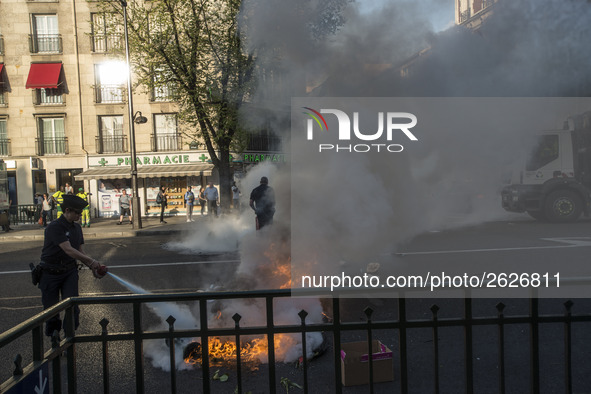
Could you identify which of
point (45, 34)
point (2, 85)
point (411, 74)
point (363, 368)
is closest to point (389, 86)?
point (411, 74)

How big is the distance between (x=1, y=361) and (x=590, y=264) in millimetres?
8457

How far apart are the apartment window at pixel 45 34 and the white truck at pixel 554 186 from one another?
22.9 metres

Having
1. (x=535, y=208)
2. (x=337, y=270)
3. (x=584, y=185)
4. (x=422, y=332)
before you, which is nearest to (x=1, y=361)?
(x=337, y=270)

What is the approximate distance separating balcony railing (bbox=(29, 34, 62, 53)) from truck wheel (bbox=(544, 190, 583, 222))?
23702mm

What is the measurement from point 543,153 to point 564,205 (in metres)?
1.79

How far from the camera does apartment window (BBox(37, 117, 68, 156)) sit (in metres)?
22.8

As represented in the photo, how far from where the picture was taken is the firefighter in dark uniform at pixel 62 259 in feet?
14.0

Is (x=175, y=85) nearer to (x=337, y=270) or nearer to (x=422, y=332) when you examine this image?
(x=337, y=270)

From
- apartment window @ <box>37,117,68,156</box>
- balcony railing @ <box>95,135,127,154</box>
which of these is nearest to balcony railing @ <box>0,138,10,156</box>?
apartment window @ <box>37,117,68,156</box>

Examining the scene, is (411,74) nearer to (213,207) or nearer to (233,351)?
(233,351)

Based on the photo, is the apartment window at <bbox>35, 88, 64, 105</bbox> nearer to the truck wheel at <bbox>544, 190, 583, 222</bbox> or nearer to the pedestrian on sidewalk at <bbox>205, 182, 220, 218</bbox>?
the pedestrian on sidewalk at <bbox>205, 182, 220, 218</bbox>

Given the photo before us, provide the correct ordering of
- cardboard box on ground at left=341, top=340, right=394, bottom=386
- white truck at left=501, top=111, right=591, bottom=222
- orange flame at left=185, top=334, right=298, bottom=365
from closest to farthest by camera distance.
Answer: cardboard box on ground at left=341, top=340, right=394, bottom=386, orange flame at left=185, top=334, right=298, bottom=365, white truck at left=501, top=111, right=591, bottom=222

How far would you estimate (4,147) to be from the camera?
74.7 ft

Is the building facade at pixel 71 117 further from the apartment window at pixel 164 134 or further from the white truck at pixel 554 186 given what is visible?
the white truck at pixel 554 186
